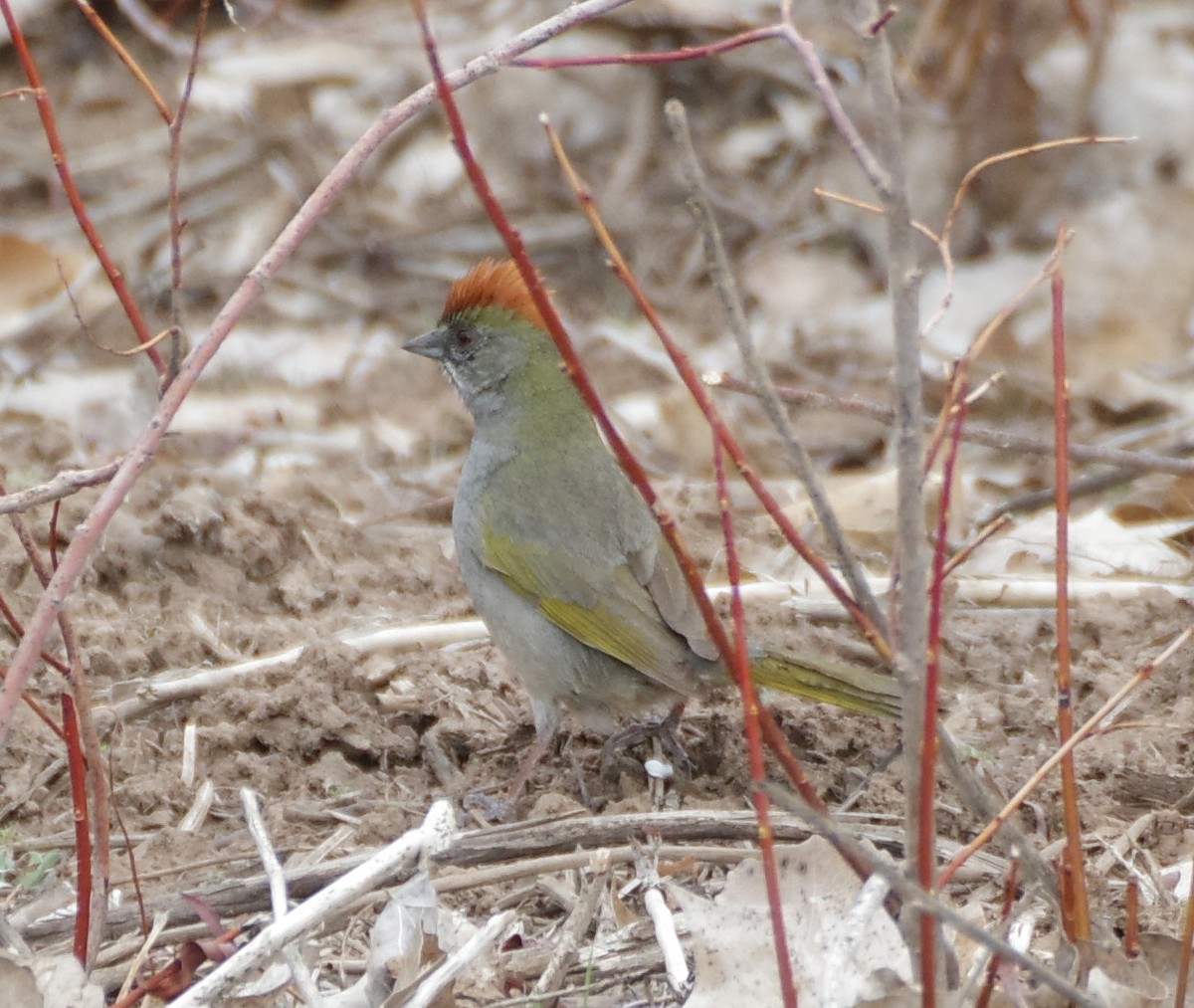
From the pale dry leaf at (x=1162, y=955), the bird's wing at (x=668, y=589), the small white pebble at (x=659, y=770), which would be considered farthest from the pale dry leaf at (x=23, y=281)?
the pale dry leaf at (x=1162, y=955)

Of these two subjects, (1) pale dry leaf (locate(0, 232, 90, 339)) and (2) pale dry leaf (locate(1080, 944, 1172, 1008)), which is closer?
(2) pale dry leaf (locate(1080, 944, 1172, 1008))

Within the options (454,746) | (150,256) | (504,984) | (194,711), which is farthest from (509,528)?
(150,256)

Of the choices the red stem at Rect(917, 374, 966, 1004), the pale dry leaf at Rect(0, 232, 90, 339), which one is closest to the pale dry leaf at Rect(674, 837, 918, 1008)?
the red stem at Rect(917, 374, 966, 1004)

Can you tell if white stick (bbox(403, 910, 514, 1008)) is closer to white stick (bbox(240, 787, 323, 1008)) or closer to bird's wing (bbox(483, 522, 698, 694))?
white stick (bbox(240, 787, 323, 1008))

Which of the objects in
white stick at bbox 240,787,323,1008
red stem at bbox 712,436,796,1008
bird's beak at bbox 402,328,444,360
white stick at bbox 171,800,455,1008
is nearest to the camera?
red stem at bbox 712,436,796,1008

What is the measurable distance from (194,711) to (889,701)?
1782 mm

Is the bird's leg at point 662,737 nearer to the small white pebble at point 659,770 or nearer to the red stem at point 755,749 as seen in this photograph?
the small white pebble at point 659,770

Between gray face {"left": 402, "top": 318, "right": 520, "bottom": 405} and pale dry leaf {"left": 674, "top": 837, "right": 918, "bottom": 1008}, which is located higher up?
Answer: gray face {"left": 402, "top": 318, "right": 520, "bottom": 405}

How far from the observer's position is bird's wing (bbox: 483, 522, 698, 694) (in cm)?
436

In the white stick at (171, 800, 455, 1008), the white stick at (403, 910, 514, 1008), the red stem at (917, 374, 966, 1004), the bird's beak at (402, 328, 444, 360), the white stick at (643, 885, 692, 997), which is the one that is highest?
the bird's beak at (402, 328, 444, 360)

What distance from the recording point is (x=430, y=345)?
5.23 meters

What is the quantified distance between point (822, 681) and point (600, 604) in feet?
2.38

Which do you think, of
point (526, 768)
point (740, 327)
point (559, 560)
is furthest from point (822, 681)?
point (740, 327)

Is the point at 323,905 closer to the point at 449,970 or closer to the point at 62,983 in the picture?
the point at 449,970
